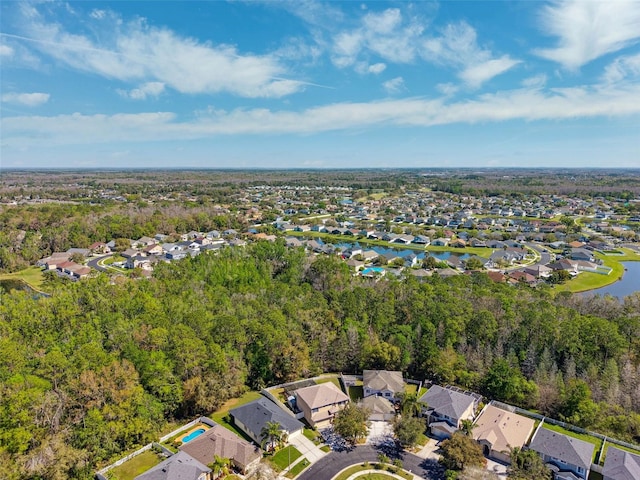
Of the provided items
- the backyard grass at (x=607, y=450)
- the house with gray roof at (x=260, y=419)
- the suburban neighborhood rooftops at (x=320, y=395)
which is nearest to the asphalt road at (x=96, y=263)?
the house with gray roof at (x=260, y=419)

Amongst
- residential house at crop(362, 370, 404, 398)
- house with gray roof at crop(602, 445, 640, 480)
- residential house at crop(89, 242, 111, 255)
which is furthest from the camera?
residential house at crop(89, 242, 111, 255)

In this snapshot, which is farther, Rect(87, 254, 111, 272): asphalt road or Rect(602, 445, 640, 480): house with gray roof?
Rect(87, 254, 111, 272): asphalt road

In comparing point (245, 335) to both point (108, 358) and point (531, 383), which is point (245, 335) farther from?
point (531, 383)

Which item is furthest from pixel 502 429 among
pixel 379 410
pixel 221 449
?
pixel 221 449

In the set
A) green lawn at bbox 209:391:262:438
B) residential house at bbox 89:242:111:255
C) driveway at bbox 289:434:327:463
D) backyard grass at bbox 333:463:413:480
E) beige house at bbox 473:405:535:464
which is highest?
residential house at bbox 89:242:111:255

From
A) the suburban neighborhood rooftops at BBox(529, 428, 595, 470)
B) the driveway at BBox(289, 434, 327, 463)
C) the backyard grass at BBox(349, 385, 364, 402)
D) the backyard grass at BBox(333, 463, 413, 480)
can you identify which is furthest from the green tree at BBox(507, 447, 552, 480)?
the backyard grass at BBox(349, 385, 364, 402)

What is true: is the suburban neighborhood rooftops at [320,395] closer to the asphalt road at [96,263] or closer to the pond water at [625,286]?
the pond water at [625,286]

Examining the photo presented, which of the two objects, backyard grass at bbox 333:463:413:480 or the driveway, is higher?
backyard grass at bbox 333:463:413:480

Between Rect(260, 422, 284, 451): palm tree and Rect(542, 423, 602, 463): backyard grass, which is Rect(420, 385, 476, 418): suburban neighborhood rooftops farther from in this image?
Rect(260, 422, 284, 451): palm tree
